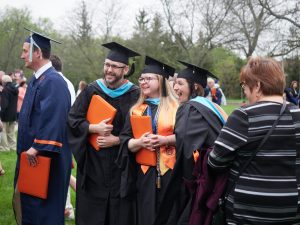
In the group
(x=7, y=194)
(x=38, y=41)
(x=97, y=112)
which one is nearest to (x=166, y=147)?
(x=97, y=112)

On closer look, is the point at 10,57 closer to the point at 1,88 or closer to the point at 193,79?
the point at 1,88

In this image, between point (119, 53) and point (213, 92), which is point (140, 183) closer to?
point (119, 53)

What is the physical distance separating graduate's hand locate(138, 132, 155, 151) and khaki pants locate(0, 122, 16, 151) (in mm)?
8839

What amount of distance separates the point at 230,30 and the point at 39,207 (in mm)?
30566

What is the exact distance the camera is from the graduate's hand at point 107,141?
4191 mm

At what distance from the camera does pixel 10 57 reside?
34.3 m

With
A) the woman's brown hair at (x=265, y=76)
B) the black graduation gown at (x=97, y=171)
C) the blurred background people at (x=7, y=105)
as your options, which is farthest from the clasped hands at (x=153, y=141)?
the blurred background people at (x=7, y=105)

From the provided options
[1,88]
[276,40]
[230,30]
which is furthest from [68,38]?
[1,88]

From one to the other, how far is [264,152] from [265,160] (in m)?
0.05

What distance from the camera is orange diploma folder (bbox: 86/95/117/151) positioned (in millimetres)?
4188

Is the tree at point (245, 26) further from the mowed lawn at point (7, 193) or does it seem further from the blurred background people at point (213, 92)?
the mowed lawn at point (7, 193)

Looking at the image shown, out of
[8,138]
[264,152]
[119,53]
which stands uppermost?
[119,53]

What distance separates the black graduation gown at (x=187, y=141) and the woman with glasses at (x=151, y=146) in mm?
275

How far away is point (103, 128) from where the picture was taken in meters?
4.15
